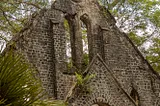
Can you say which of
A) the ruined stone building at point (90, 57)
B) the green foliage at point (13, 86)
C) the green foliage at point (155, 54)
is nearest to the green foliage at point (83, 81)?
the ruined stone building at point (90, 57)

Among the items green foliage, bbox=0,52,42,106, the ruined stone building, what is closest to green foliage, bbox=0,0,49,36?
the ruined stone building

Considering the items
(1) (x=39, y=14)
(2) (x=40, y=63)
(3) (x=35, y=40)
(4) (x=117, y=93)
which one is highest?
(1) (x=39, y=14)

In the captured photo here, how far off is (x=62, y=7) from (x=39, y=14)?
44.9 inches

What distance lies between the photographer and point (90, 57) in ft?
52.3

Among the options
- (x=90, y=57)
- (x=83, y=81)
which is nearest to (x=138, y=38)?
(x=90, y=57)

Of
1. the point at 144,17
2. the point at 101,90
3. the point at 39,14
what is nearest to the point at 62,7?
the point at 39,14

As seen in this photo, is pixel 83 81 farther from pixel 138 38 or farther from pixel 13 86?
pixel 13 86

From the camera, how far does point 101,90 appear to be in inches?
548

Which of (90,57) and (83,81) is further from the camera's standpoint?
(90,57)

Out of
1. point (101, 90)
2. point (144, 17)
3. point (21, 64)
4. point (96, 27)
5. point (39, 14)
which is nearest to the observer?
point (21, 64)

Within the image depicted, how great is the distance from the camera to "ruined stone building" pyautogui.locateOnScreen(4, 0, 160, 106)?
46.0 feet

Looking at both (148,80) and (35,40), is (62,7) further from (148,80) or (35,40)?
(148,80)

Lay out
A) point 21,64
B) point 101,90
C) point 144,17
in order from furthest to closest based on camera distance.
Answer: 1. point 144,17
2. point 101,90
3. point 21,64

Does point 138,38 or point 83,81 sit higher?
point 138,38
